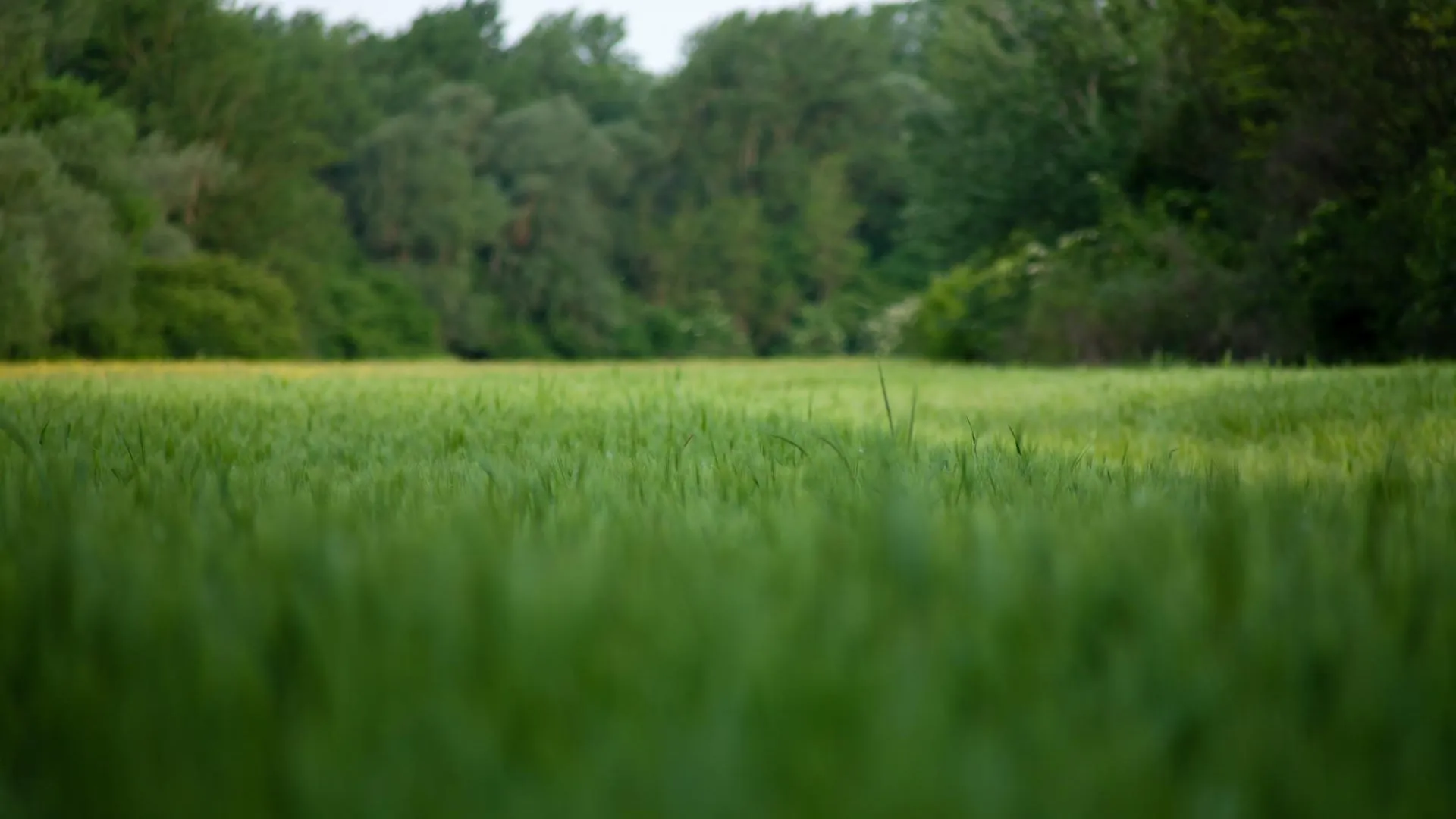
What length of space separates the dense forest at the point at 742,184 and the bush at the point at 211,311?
9 cm

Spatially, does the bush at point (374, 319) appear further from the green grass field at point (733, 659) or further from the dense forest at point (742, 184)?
the green grass field at point (733, 659)

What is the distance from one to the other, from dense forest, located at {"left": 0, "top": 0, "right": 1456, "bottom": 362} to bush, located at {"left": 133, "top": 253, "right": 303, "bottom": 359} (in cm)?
9

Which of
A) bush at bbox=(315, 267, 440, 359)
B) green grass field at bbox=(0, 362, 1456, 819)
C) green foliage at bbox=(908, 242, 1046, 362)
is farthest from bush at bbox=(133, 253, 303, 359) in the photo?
green grass field at bbox=(0, 362, 1456, 819)

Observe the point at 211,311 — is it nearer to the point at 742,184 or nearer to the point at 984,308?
the point at 984,308

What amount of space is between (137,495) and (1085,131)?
2063 cm

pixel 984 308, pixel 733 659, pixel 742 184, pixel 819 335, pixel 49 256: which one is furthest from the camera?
pixel 742 184

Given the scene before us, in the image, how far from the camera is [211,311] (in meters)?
25.5

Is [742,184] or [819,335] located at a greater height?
[742,184]

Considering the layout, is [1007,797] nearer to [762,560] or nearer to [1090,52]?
[762,560]

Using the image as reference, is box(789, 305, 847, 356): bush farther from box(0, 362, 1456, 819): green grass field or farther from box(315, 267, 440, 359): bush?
box(0, 362, 1456, 819): green grass field

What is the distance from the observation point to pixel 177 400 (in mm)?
5629

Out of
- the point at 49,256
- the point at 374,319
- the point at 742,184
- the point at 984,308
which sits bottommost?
the point at 374,319

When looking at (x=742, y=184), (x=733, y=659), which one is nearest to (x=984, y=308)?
(x=733, y=659)

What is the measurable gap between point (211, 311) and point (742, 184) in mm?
25825
